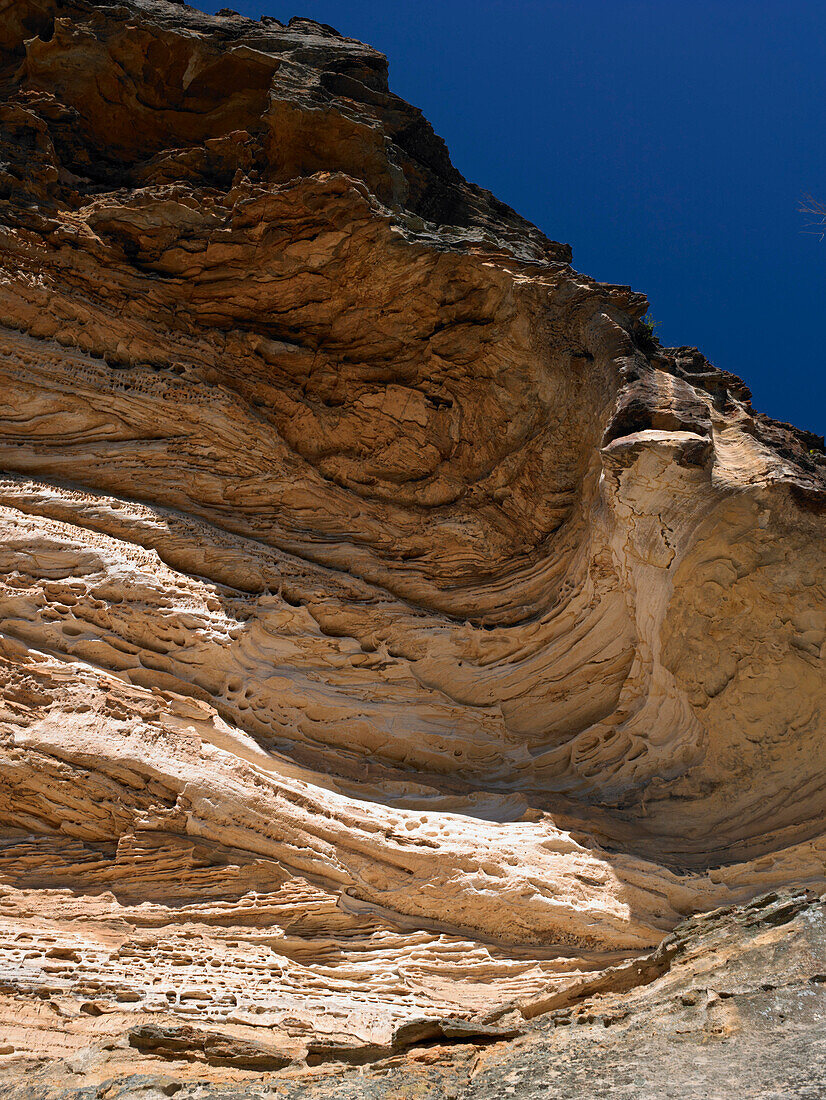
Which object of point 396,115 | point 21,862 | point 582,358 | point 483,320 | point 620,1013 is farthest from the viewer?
point 396,115

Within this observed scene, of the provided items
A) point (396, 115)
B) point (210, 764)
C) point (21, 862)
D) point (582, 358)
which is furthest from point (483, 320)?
point (21, 862)

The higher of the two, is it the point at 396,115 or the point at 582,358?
the point at 396,115

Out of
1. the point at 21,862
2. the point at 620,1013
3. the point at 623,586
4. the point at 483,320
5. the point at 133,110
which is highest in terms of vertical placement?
the point at 133,110

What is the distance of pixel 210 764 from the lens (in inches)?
291

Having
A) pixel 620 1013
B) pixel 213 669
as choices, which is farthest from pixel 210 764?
pixel 620 1013

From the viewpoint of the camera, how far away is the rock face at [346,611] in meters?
5.90

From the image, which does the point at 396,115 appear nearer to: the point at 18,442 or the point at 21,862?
the point at 18,442

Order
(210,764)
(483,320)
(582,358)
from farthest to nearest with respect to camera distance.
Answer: (483,320) → (582,358) → (210,764)

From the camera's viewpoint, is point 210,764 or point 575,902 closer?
point 575,902

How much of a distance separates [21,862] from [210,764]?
1.72 meters

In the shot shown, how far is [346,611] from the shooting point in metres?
9.15

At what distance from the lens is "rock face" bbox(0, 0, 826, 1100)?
5898mm

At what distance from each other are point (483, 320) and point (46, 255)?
18.7 feet

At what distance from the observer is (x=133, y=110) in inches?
471
